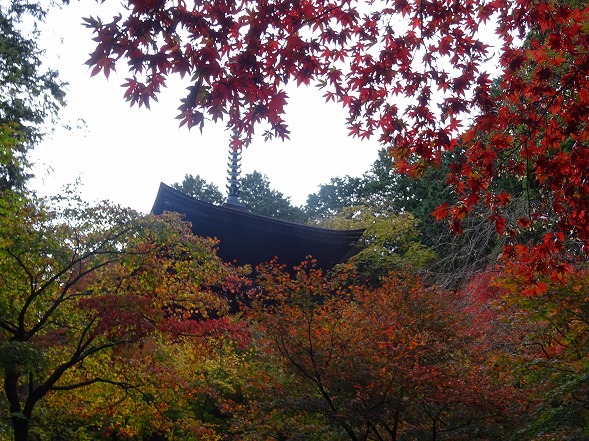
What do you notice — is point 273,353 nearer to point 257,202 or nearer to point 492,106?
point 492,106

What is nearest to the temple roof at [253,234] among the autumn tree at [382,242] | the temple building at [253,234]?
the temple building at [253,234]

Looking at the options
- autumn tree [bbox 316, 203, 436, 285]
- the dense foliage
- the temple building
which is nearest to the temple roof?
the temple building

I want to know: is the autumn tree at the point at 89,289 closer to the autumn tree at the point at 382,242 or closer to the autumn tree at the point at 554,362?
the autumn tree at the point at 554,362

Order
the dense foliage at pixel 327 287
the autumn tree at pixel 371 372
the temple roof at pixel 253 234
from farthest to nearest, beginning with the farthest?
the temple roof at pixel 253 234
the autumn tree at pixel 371 372
the dense foliage at pixel 327 287

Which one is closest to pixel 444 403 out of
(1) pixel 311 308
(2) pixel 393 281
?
(1) pixel 311 308

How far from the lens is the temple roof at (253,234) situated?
38.4ft

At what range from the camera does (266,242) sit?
12141 mm

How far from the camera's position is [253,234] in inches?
470

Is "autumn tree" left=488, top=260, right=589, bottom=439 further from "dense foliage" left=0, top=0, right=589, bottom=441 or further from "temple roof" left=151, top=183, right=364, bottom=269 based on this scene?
"temple roof" left=151, top=183, right=364, bottom=269

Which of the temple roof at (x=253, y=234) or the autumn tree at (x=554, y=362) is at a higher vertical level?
the temple roof at (x=253, y=234)

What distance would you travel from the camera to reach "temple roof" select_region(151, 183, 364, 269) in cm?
1170

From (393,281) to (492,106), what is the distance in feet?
14.0

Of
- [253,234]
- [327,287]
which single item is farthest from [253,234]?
[327,287]

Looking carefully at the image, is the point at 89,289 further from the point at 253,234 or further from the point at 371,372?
the point at 253,234
